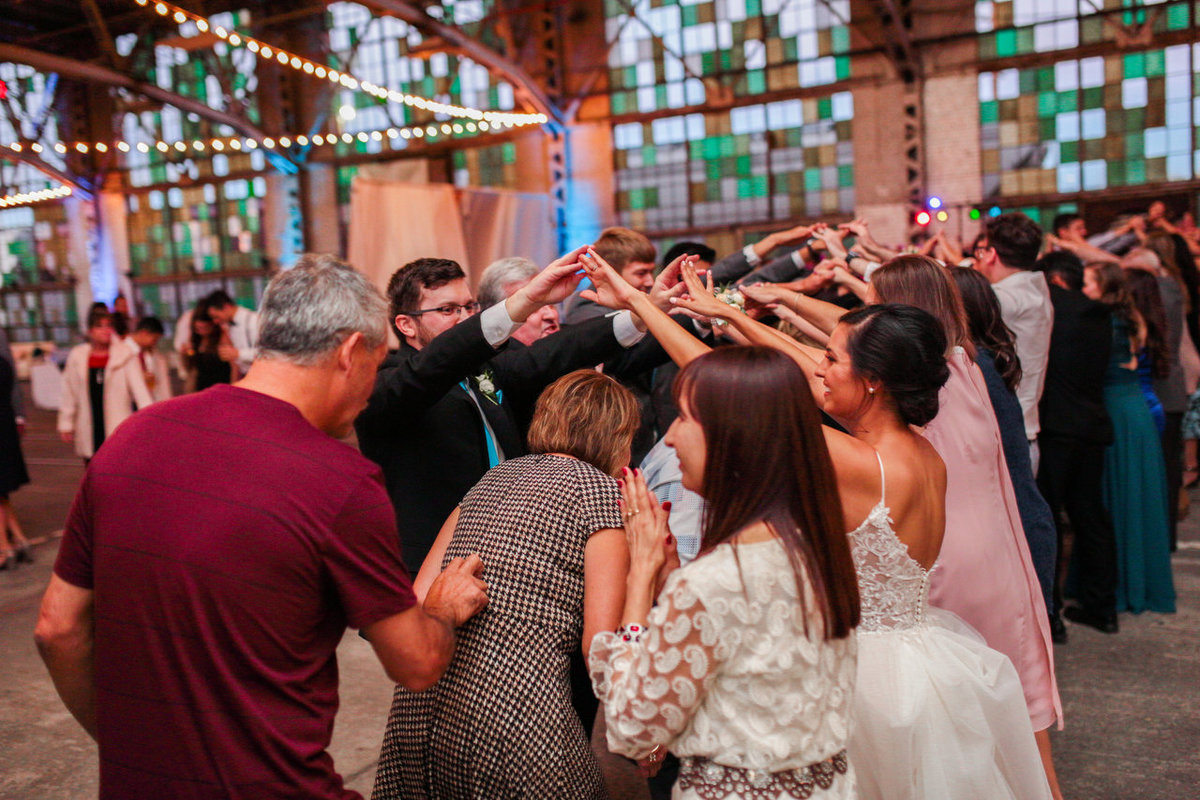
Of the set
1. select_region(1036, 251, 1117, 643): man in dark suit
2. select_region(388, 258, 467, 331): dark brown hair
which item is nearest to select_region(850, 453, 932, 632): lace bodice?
select_region(388, 258, 467, 331): dark brown hair

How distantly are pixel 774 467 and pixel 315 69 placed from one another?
11077mm

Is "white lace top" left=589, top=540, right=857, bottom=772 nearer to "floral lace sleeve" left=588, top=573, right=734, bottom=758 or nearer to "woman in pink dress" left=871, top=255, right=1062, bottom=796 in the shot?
"floral lace sleeve" left=588, top=573, right=734, bottom=758

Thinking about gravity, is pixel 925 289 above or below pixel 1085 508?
above

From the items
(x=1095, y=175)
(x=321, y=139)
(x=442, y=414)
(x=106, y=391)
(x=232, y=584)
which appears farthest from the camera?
(x=321, y=139)

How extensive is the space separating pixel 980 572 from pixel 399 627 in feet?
5.71

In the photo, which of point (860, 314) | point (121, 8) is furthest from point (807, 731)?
point (121, 8)

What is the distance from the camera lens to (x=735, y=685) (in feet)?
5.01

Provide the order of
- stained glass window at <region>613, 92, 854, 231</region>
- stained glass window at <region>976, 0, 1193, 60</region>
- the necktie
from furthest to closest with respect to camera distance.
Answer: stained glass window at <region>613, 92, 854, 231</region>
stained glass window at <region>976, 0, 1193, 60</region>
the necktie

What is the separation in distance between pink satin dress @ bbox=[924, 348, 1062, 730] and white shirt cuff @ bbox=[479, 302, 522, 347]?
1203 millimetres

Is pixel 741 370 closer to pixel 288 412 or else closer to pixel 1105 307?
pixel 288 412

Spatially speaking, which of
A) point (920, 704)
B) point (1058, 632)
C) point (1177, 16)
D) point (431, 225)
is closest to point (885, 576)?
point (920, 704)

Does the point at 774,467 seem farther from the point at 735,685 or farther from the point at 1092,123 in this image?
the point at 1092,123

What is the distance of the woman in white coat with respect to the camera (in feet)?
23.9

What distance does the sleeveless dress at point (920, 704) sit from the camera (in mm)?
2086
